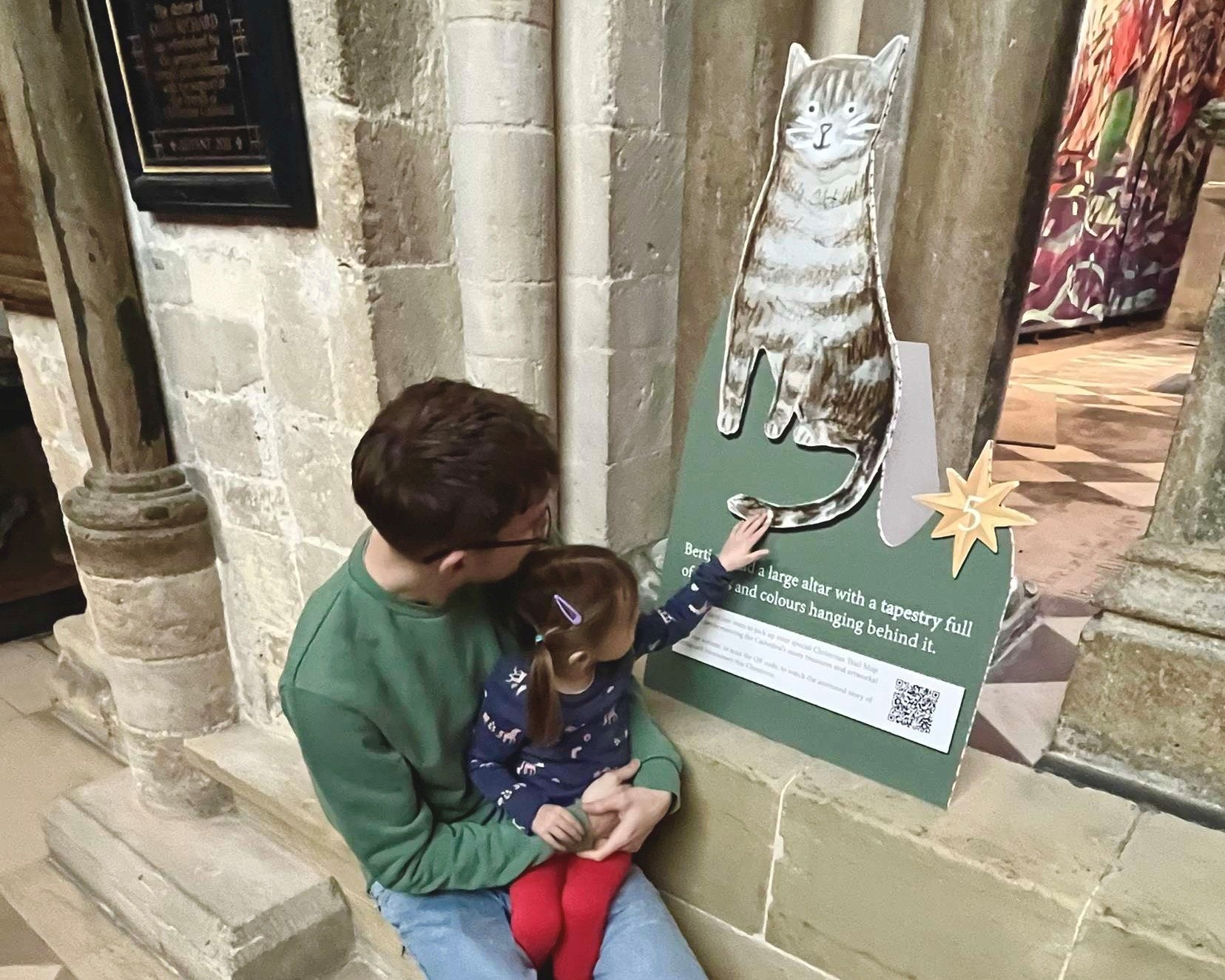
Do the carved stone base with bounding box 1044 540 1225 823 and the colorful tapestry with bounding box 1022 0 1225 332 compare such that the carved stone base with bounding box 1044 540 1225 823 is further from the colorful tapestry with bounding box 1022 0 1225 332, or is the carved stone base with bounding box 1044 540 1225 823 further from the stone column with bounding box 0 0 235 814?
the colorful tapestry with bounding box 1022 0 1225 332

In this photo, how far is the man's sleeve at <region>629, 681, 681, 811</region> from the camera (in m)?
1.16

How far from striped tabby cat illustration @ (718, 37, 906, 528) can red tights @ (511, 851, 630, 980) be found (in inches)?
21.9

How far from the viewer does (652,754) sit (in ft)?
3.87

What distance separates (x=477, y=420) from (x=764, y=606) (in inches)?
19.8

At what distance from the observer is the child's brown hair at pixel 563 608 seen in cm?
102

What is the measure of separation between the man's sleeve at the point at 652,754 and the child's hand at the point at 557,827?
0.10m

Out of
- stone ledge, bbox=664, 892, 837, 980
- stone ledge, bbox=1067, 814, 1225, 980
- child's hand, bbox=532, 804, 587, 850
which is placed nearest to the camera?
stone ledge, bbox=1067, 814, 1225, 980

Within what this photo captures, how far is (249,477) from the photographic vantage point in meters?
1.57

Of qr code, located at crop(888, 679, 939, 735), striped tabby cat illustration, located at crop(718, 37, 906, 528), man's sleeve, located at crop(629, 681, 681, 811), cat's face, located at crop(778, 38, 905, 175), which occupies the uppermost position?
cat's face, located at crop(778, 38, 905, 175)

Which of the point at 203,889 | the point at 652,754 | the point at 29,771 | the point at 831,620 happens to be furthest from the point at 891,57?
the point at 29,771

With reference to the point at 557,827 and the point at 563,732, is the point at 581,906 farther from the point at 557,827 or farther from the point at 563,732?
the point at 563,732

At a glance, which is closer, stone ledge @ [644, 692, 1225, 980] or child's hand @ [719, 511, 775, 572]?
stone ledge @ [644, 692, 1225, 980]

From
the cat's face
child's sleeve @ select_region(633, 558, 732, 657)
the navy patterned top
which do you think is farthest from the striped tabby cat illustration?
the navy patterned top

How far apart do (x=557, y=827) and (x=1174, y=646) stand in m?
0.79
